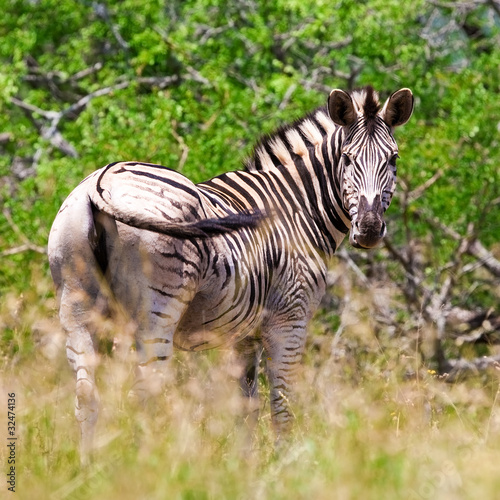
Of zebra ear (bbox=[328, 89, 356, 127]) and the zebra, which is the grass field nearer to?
the zebra

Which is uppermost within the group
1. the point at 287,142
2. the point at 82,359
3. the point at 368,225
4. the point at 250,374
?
the point at 287,142

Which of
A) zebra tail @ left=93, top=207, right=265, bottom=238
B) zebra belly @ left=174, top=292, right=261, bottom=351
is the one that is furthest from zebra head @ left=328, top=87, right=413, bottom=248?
zebra tail @ left=93, top=207, right=265, bottom=238

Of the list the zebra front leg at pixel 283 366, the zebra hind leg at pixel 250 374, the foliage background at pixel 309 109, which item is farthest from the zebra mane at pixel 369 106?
the foliage background at pixel 309 109

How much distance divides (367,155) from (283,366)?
4.76 ft

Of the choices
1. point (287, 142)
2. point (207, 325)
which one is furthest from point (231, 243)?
point (287, 142)

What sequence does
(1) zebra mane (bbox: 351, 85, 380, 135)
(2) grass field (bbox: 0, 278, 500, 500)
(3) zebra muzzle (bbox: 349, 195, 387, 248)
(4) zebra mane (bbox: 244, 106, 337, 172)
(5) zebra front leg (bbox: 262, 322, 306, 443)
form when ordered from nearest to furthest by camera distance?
1. (2) grass field (bbox: 0, 278, 500, 500)
2. (3) zebra muzzle (bbox: 349, 195, 387, 248)
3. (5) zebra front leg (bbox: 262, 322, 306, 443)
4. (1) zebra mane (bbox: 351, 85, 380, 135)
5. (4) zebra mane (bbox: 244, 106, 337, 172)

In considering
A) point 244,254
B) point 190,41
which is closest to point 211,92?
point 190,41

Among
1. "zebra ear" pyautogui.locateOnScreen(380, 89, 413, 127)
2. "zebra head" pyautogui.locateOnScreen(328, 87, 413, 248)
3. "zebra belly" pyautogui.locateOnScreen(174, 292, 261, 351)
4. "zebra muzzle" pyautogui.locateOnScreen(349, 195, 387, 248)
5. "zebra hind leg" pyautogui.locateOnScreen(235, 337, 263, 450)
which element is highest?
"zebra ear" pyautogui.locateOnScreen(380, 89, 413, 127)

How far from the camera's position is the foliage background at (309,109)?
31.3 feet

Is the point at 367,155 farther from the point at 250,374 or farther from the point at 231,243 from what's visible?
the point at 250,374

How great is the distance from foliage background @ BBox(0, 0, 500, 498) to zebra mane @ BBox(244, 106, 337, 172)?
330 cm

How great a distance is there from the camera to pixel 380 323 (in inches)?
416

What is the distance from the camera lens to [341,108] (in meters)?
5.34

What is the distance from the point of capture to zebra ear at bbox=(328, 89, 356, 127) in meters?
5.26
